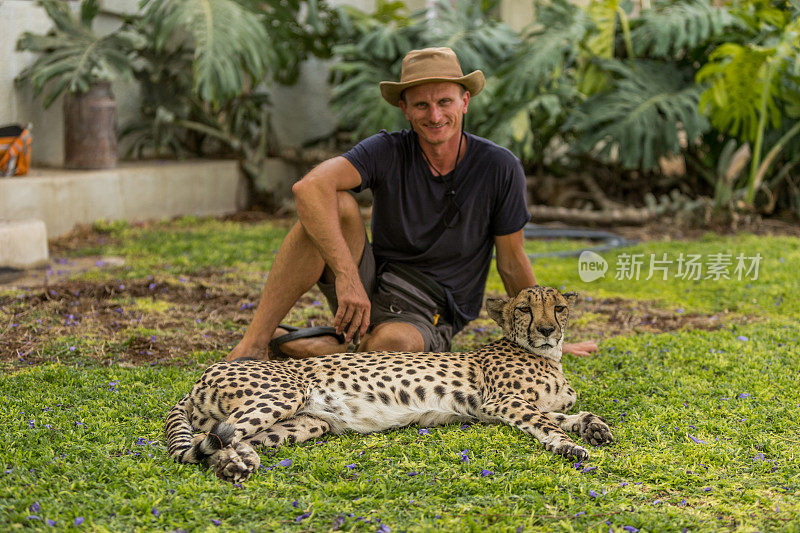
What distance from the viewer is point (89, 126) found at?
782 cm

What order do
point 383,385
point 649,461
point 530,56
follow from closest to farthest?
point 649,461, point 383,385, point 530,56

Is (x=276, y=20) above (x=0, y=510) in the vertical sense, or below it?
above

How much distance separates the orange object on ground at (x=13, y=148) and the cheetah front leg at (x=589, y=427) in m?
5.66

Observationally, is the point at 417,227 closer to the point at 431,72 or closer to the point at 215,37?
the point at 431,72

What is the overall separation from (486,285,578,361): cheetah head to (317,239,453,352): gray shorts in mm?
464

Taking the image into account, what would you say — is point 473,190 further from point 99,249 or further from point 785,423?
point 99,249

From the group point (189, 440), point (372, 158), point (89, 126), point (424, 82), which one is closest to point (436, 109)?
point (424, 82)

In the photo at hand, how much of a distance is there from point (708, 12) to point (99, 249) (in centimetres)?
684

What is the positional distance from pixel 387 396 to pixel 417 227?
1.04 metres

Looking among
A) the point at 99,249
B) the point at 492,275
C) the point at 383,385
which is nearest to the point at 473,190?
the point at 383,385

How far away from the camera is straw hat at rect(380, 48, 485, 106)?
143 inches

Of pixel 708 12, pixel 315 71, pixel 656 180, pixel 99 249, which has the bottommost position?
pixel 99 249

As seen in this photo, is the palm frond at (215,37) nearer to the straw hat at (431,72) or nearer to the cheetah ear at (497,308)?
the straw hat at (431,72)

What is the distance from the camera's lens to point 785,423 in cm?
321
